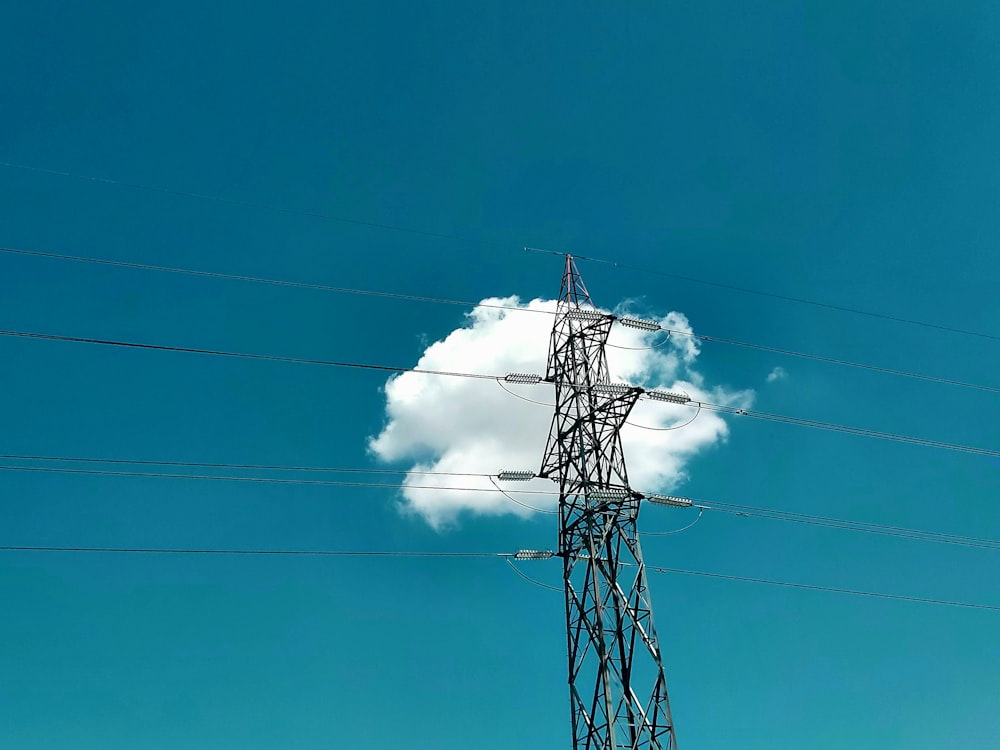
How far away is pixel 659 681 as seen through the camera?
115 feet

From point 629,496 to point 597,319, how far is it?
957 centimetres

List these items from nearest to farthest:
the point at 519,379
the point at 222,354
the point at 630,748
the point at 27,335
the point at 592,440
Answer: the point at 27,335 < the point at 630,748 < the point at 222,354 < the point at 592,440 < the point at 519,379

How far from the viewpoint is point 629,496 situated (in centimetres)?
3766

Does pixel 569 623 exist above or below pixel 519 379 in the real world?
below

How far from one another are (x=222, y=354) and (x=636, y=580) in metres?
20.8

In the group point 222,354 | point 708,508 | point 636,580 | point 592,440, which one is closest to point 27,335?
point 222,354

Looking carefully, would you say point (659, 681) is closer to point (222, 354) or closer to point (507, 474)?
point (507, 474)

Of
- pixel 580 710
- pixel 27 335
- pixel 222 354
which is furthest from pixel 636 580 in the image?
pixel 27 335

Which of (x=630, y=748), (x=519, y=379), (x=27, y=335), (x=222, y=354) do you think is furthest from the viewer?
(x=519, y=379)

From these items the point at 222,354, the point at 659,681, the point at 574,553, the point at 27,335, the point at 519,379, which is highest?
the point at 519,379

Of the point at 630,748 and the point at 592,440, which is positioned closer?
the point at 630,748

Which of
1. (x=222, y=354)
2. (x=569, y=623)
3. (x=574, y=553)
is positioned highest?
(x=222, y=354)

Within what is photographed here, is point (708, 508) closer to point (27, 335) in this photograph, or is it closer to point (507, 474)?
point (507, 474)

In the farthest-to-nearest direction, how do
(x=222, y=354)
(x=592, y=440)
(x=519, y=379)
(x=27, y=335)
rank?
(x=519, y=379) → (x=592, y=440) → (x=222, y=354) → (x=27, y=335)
